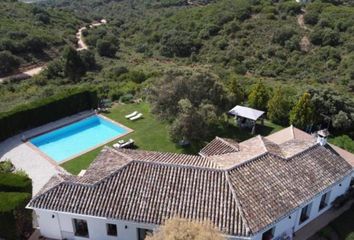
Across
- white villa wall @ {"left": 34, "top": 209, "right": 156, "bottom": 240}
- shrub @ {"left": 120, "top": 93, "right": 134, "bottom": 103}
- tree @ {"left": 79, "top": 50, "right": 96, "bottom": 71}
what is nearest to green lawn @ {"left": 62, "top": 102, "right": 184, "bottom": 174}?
shrub @ {"left": 120, "top": 93, "right": 134, "bottom": 103}

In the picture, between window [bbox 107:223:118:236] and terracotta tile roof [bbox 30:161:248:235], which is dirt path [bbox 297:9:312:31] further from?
window [bbox 107:223:118:236]

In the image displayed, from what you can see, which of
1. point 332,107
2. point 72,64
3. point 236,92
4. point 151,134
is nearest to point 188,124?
point 151,134

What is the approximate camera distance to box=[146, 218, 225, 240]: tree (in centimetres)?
1407

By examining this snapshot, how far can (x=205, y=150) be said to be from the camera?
25891mm

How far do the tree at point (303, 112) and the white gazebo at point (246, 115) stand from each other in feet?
9.21

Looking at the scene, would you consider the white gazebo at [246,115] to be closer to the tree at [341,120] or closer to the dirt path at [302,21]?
the tree at [341,120]

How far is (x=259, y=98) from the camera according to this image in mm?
35438

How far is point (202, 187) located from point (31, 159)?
1668 centimetres

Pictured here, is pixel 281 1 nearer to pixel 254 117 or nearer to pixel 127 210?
pixel 254 117

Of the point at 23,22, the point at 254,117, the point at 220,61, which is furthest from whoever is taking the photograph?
the point at 23,22

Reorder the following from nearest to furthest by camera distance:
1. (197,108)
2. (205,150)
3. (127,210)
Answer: (127,210)
(205,150)
(197,108)

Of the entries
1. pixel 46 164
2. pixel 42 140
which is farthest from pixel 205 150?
pixel 42 140

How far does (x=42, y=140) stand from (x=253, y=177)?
68.9 feet

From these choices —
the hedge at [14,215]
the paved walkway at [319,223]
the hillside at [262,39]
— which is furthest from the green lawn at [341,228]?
the hillside at [262,39]
